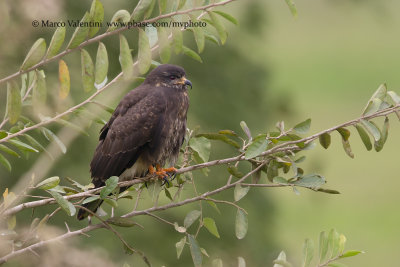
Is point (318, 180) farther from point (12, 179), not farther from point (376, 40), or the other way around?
point (376, 40)

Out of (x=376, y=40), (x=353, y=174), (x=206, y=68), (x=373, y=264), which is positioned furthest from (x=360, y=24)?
(x=206, y=68)

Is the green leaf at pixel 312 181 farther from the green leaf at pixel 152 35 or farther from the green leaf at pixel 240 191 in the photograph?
the green leaf at pixel 152 35

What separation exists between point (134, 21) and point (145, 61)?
17 centimetres

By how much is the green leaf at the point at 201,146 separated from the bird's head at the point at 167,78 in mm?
1535

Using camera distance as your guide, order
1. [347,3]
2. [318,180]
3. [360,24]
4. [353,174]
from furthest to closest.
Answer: [360,24]
[353,174]
[347,3]
[318,180]

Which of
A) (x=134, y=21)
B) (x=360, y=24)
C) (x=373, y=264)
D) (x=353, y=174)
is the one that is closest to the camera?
(x=134, y=21)

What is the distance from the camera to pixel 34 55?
3.42 m

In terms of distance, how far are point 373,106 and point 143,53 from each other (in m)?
1.08

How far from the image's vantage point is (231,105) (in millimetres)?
9250

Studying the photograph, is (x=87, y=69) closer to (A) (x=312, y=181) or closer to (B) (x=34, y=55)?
(B) (x=34, y=55)

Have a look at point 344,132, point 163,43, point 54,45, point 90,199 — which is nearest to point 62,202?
point 90,199

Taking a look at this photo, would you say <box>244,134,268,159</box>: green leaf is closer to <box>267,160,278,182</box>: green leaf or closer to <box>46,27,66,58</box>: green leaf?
<box>267,160,278,182</box>: green leaf

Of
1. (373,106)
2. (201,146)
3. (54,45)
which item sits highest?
(54,45)

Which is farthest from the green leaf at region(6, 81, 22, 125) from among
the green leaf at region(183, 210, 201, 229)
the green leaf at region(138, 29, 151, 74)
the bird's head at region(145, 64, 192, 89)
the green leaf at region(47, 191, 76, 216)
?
the bird's head at region(145, 64, 192, 89)
